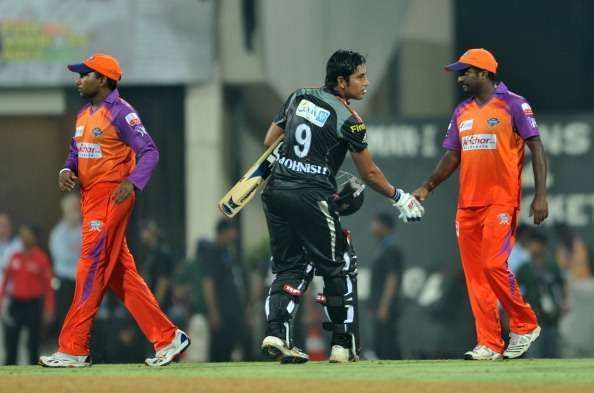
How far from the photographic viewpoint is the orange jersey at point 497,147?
40.1 ft

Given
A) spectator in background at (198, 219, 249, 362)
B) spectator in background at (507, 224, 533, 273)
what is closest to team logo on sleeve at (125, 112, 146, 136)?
spectator in background at (507, 224, 533, 273)

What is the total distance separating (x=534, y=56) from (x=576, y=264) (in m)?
3.59

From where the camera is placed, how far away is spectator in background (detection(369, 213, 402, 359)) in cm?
2098

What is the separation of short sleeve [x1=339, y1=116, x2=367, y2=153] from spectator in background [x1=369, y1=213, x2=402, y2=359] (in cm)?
947

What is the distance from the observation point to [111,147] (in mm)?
11891

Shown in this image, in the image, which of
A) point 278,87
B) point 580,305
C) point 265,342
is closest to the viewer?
point 265,342

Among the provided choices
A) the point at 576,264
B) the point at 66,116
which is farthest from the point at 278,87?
the point at 576,264

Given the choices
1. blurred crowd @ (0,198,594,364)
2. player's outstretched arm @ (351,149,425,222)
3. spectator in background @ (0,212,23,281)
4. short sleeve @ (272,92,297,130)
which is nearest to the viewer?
player's outstretched arm @ (351,149,425,222)

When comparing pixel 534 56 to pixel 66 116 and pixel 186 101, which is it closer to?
pixel 186 101

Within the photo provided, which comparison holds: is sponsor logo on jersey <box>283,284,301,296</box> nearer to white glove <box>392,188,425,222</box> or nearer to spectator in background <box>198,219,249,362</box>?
white glove <box>392,188,425,222</box>

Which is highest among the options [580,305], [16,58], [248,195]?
[16,58]

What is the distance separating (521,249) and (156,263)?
14.0 feet

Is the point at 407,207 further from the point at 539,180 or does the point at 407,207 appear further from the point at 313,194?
the point at 539,180

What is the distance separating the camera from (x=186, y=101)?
883 inches
